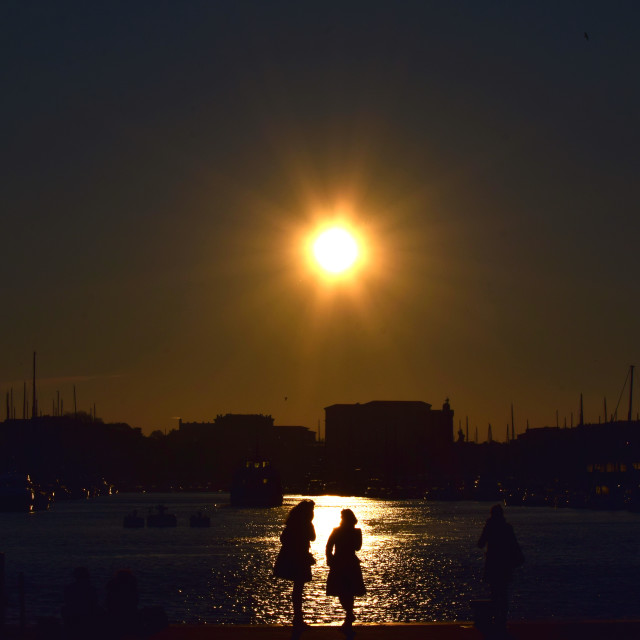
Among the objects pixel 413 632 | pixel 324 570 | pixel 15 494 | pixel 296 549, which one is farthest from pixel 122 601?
pixel 15 494

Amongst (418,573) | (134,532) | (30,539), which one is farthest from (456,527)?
(418,573)

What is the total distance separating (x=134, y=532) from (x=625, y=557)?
56741 millimetres

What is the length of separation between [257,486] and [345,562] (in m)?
160

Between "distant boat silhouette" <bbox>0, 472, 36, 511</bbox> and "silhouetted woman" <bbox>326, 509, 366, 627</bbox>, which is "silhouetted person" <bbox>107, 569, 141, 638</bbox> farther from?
"distant boat silhouette" <bbox>0, 472, 36, 511</bbox>

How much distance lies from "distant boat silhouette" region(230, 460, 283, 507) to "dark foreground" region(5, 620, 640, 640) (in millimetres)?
157621

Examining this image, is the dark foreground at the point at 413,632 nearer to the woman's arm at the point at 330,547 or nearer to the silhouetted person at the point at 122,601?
the silhouetted person at the point at 122,601

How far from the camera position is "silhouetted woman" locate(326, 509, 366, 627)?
2122 cm

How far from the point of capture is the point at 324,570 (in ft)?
209

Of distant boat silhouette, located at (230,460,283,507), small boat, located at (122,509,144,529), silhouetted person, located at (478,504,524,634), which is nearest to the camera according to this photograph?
silhouetted person, located at (478,504,524,634)

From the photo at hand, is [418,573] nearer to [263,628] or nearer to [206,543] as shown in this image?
[206,543]

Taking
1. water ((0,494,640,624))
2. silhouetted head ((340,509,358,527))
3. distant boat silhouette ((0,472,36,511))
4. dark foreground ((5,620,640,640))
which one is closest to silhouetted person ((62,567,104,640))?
dark foreground ((5,620,640,640))

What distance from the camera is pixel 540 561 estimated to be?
2894 inches

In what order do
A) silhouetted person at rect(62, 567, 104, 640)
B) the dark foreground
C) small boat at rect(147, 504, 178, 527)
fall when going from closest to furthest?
silhouetted person at rect(62, 567, 104, 640) < the dark foreground < small boat at rect(147, 504, 178, 527)

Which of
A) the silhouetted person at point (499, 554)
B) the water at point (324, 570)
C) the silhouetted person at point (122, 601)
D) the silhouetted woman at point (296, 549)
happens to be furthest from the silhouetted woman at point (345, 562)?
the water at point (324, 570)
